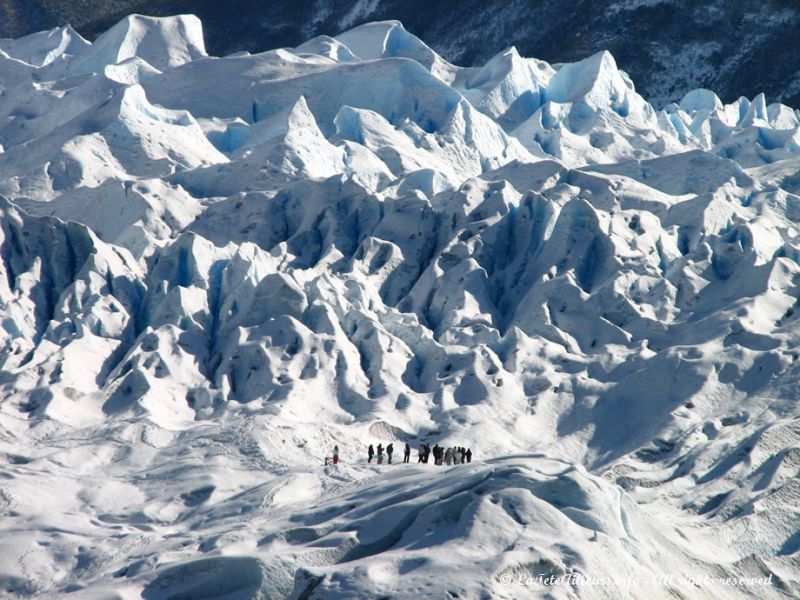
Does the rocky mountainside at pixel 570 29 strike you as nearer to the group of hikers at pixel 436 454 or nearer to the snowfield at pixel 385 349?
the snowfield at pixel 385 349

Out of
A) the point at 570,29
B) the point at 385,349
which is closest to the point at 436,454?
the point at 385,349

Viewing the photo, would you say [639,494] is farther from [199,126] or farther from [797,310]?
[199,126]

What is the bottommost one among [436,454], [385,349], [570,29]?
[570,29]

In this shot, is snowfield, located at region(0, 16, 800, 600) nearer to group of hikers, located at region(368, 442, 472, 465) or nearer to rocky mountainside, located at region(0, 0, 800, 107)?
group of hikers, located at region(368, 442, 472, 465)

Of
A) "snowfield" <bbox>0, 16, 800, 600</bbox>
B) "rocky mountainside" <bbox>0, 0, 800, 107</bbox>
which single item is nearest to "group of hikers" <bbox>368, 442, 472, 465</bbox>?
"snowfield" <bbox>0, 16, 800, 600</bbox>

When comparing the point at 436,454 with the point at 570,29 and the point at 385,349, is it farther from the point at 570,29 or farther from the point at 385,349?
the point at 570,29
